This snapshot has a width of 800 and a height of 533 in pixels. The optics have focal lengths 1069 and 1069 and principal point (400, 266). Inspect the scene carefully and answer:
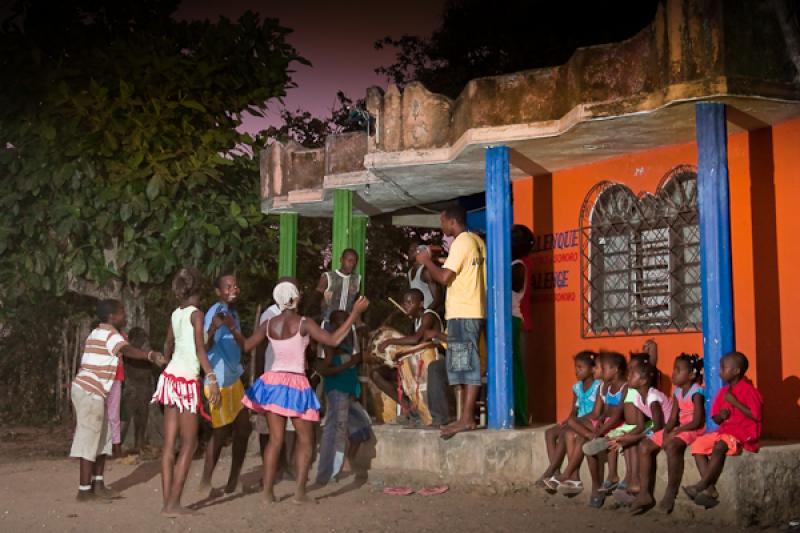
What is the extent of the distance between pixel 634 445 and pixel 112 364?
13.7ft

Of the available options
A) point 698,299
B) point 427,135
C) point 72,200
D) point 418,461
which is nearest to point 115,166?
point 72,200

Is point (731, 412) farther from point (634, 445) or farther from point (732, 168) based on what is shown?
point (732, 168)

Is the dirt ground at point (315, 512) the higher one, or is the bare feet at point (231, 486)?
the bare feet at point (231, 486)

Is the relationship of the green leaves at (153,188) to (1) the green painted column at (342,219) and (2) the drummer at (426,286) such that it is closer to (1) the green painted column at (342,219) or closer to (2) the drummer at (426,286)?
(1) the green painted column at (342,219)

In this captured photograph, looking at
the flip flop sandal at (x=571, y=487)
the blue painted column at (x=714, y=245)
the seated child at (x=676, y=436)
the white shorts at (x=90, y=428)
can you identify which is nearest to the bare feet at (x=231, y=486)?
the white shorts at (x=90, y=428)

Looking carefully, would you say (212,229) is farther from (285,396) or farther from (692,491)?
(692,491)

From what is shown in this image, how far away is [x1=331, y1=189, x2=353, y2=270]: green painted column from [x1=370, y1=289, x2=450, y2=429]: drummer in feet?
6.84

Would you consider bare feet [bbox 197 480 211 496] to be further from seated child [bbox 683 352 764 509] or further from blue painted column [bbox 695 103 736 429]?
blue painted column [bbox 695 103 736 429]

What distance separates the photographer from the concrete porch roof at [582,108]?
7.82m

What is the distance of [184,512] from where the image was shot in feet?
25.0

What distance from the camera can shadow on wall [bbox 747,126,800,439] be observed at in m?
8.66

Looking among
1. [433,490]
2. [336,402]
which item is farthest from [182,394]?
[433,490]

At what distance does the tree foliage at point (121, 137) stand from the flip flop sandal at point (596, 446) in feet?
20.3

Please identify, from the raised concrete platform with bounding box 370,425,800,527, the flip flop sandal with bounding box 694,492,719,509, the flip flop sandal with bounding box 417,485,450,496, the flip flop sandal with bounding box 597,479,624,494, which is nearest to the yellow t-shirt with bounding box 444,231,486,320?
the raised concrete platform with bounding box 370,425,800,527
